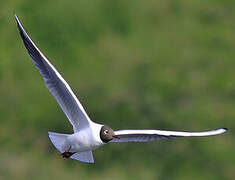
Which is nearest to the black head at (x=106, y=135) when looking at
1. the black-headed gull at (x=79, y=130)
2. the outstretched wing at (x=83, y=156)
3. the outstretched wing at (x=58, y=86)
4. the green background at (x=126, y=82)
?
the black-headed gull at (x=79, y=130)

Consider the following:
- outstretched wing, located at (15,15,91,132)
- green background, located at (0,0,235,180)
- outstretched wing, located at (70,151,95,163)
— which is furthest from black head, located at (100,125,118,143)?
green background, located at (0,0,235,180)

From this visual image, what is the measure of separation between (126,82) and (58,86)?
7.76 m

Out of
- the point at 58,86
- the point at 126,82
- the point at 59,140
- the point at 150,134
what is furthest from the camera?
the point at 126,82

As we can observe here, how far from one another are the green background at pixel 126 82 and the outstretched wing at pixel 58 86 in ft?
12.7

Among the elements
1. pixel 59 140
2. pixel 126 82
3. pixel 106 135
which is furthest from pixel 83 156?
pixel 126 82

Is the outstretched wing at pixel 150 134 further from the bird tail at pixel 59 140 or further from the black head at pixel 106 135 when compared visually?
the bird tail at pixel 59 140

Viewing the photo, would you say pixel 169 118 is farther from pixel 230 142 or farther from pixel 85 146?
pixel 85 146

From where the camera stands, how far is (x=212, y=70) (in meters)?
17.2

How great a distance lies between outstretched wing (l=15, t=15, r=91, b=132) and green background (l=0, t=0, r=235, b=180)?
3.86 metres

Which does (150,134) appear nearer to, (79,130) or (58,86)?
(79,130)

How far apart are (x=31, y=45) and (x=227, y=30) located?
10344 mm

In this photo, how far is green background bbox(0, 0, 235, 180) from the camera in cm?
1411

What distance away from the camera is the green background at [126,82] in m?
14.1

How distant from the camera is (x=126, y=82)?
16297 mm
